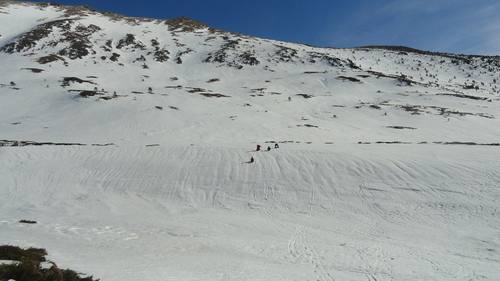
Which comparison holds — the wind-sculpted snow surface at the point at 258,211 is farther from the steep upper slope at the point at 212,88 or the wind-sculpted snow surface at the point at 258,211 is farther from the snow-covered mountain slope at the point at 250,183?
the steep upper slope at the point at 212,88

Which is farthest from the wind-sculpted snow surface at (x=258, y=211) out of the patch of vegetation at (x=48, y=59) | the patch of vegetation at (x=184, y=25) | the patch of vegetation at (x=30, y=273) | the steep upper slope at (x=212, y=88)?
the patch of vegetation at (x=184, y=25)

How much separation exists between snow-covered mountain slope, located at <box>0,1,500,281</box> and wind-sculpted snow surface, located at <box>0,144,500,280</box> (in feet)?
0.31

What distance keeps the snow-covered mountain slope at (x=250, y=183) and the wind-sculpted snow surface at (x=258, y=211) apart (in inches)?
3.7

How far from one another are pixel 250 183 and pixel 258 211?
10.3 ft

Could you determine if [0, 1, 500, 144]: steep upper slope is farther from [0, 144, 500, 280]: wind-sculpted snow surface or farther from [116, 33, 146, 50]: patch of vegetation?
[0, 144, 500, 280]: wind-sculpted snow surface

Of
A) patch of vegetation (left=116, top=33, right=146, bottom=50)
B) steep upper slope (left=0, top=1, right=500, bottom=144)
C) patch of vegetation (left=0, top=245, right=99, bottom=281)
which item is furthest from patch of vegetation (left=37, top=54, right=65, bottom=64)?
patch of vegetation (left=0, top=245, right=99, bottom=281)

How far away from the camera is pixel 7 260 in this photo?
21.1 feet

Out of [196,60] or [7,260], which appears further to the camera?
[196,60]

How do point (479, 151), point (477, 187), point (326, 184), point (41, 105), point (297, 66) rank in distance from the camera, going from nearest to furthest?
point (477, 187), point (326, 184), point (479, 151), point (41, 105), point (297, 66)

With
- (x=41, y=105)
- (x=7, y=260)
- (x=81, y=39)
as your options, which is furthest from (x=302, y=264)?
(x=81, y=39)

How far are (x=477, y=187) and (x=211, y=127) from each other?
26952 millimetres

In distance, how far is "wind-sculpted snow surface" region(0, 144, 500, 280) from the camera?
372 inches

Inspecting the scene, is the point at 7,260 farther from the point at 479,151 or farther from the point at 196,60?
the point at 196,60

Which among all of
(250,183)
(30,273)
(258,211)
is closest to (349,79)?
(250,183)
